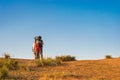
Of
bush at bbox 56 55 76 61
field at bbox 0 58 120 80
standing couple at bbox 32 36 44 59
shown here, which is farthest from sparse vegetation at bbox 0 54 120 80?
standing couple at bbox 32 36 44 59

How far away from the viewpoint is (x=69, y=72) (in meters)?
21.1

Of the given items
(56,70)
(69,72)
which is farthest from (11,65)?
(69,72)

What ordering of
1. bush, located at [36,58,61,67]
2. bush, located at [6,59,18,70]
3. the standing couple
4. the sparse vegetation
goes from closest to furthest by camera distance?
the sparse vegetation, bush, located at [6,59,18,70], bush, located at [36,58,61,67], the standing couple

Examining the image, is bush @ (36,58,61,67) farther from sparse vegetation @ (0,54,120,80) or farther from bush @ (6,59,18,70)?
bush @ (6,59,18,70)

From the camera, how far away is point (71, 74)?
66.3ft

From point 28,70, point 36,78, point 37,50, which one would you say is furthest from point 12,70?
point 37,50

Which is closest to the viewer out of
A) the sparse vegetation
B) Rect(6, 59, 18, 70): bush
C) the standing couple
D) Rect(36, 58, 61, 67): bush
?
the sparse vegetation

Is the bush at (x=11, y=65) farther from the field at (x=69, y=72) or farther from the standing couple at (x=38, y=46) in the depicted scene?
the standing couple at (x=38, y=46)

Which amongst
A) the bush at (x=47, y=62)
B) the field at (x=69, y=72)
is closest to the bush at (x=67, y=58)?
the field at (x=69, y=72)

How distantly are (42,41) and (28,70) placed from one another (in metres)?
7.62

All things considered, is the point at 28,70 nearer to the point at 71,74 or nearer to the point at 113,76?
the point at 71,74

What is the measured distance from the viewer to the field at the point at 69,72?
63.3 feet

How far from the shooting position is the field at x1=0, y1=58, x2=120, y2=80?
63.3 ft

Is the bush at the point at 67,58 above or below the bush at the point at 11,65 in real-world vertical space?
above
